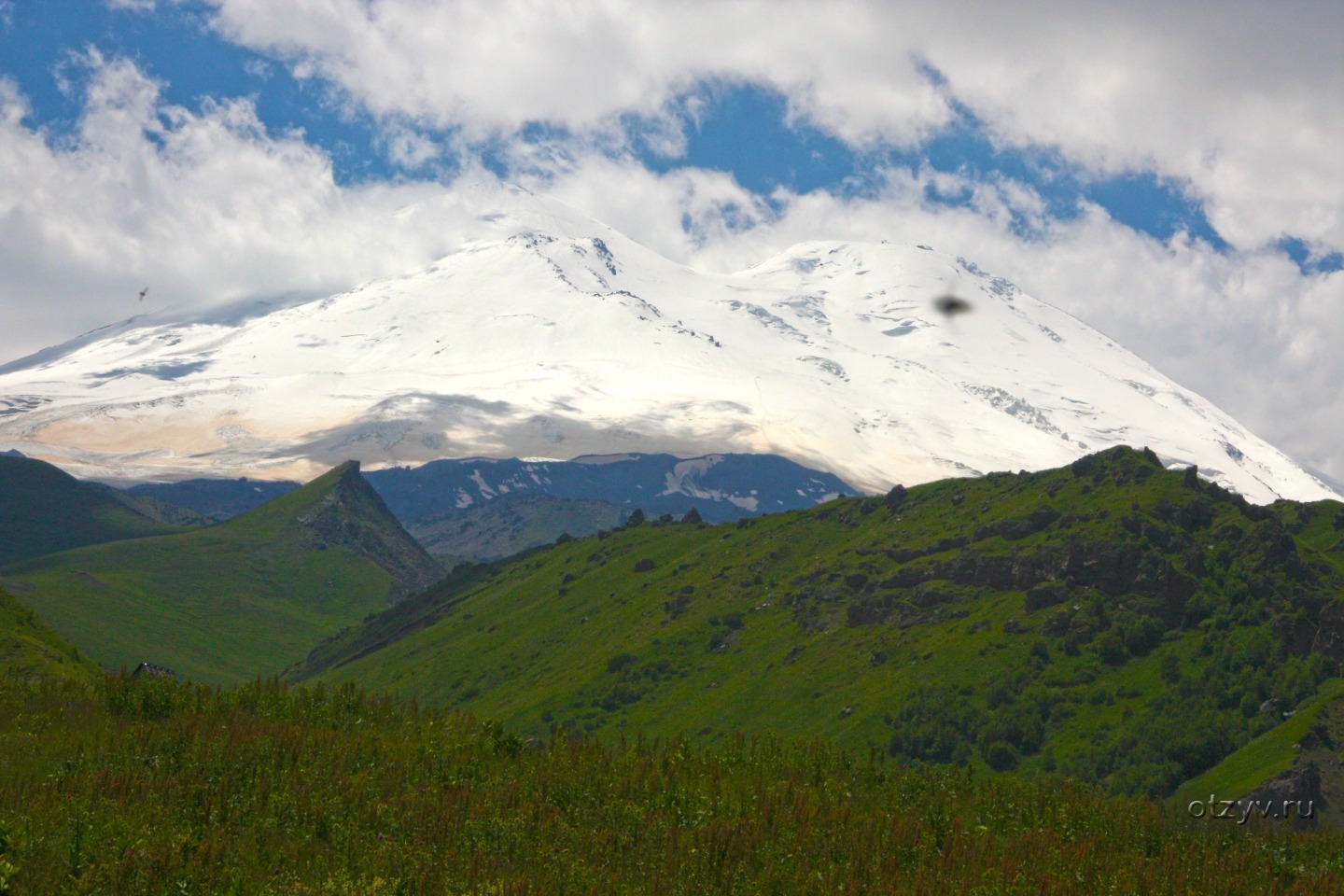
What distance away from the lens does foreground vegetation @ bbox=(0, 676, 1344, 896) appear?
82.5 ft

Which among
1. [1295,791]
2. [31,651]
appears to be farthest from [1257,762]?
[31,651]

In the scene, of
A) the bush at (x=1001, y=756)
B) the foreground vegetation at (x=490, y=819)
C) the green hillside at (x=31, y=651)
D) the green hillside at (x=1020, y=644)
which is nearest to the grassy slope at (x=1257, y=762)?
the green hillside at (x=1020, y=644)

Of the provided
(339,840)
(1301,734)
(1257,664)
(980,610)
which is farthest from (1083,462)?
(339,840)

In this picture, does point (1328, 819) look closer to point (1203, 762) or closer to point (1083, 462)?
point (1203, 762)

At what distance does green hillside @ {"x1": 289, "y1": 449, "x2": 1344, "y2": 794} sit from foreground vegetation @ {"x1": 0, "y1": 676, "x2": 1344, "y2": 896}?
8854 cm

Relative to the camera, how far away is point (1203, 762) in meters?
117

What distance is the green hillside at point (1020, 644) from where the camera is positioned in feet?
427

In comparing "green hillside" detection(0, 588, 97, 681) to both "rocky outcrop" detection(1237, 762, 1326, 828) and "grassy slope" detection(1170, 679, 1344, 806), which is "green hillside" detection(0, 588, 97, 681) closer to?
"rocky outcrop" detection(1237, 762, 1326, 828)

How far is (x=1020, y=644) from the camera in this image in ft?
494

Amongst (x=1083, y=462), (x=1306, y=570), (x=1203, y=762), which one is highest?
(x=1083, y=462)

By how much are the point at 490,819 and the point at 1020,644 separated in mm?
131011

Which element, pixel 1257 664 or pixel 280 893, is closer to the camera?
pixel 280 893

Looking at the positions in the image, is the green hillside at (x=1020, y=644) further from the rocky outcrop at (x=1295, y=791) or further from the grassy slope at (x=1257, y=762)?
the rocky outcrop at (x=1295, y=791)

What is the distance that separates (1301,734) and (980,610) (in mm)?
63666
